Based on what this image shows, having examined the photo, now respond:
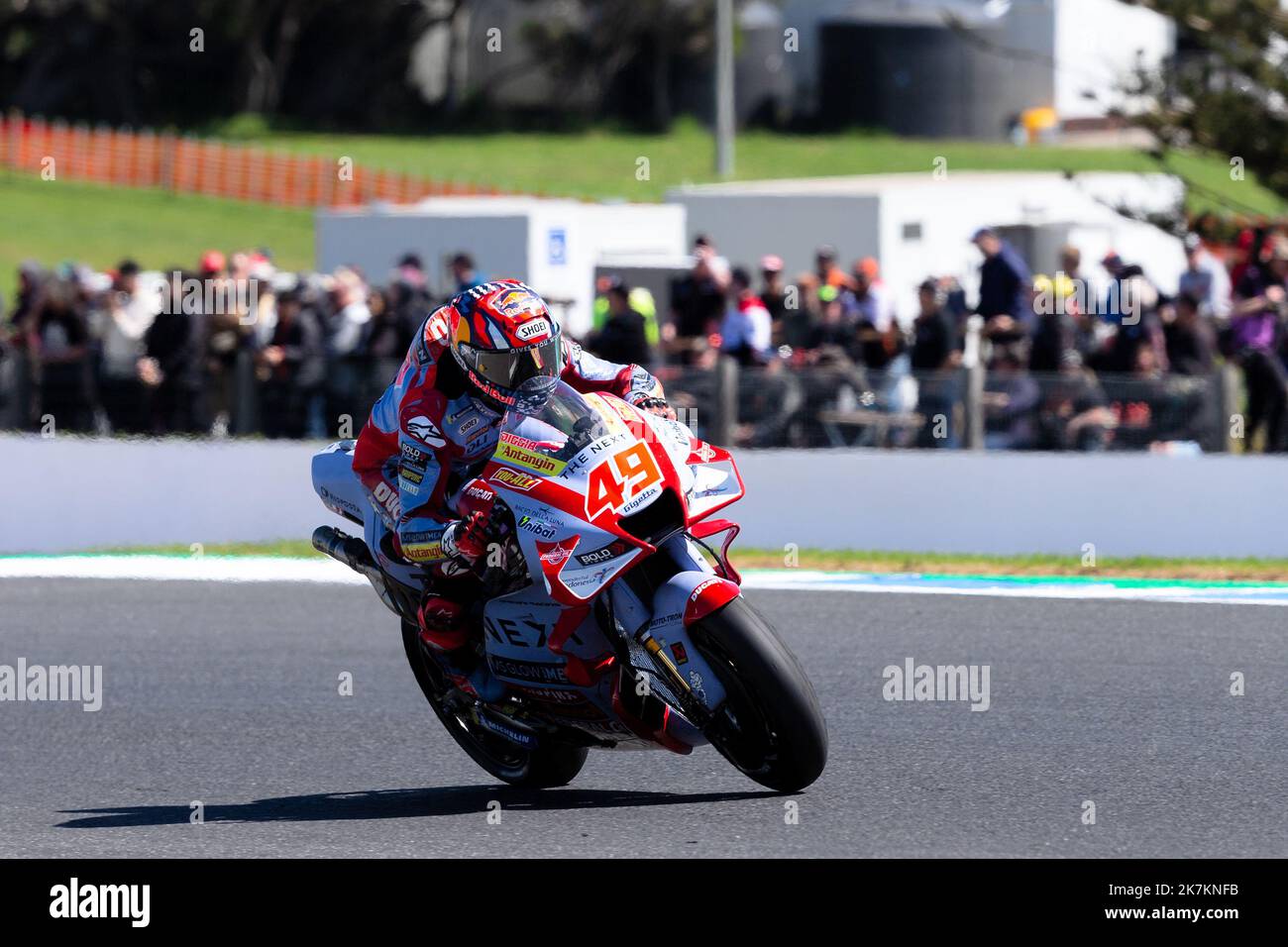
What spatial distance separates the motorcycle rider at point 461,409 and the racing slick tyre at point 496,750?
0.96 ft

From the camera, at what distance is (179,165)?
53.7 m

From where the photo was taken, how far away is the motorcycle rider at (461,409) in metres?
7.15

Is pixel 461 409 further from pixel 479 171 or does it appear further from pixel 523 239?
pixel 479 171

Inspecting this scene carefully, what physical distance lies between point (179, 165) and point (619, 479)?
160 ft

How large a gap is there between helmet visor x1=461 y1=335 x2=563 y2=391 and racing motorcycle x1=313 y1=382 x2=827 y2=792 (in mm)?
179

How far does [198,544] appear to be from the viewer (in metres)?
15.1
